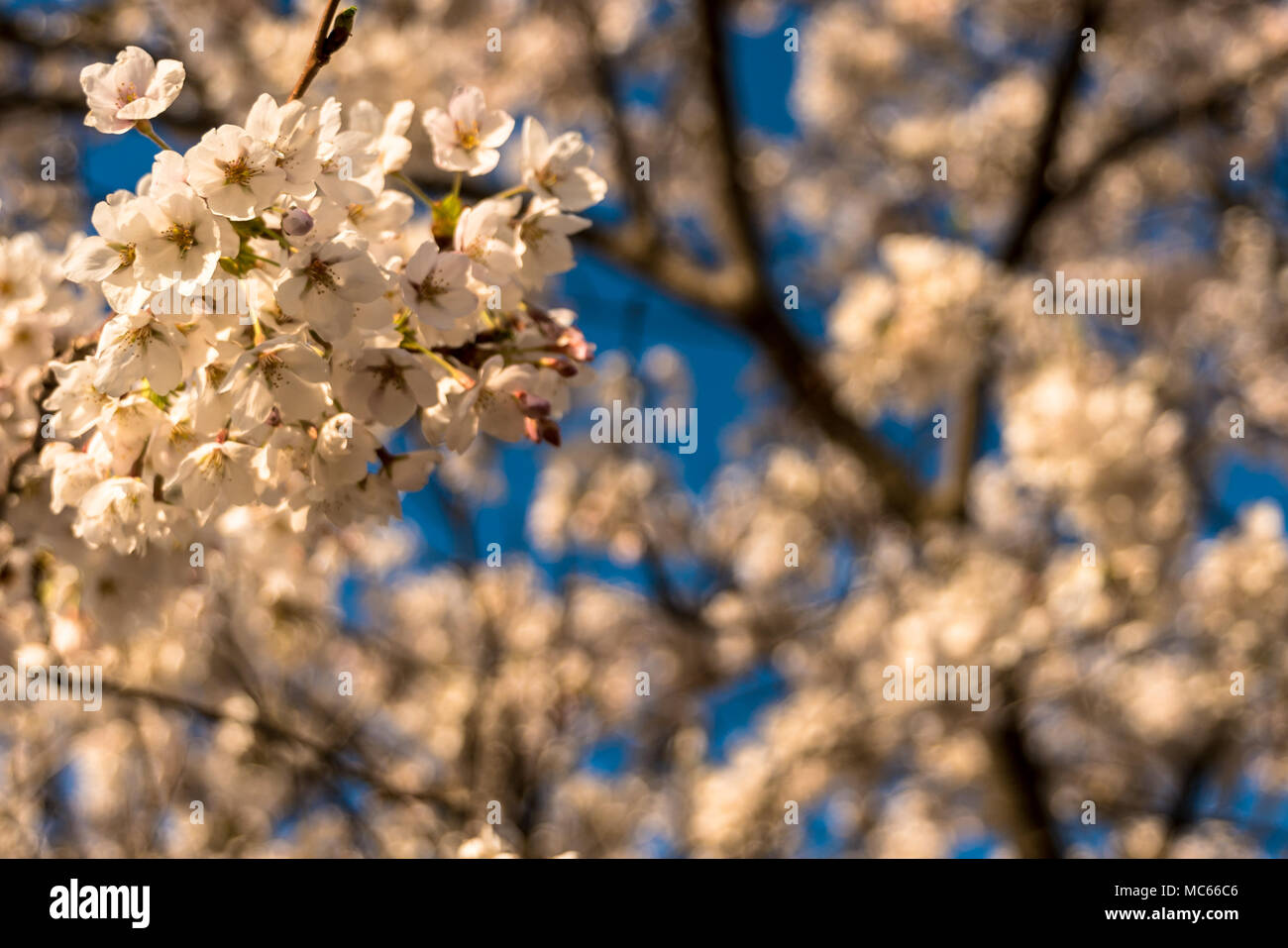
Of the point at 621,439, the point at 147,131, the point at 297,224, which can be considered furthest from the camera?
the point at 621,439

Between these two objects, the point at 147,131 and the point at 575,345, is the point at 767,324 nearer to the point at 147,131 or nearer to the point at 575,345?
the point at 575,345

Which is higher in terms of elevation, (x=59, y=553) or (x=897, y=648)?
(x=59, y=553)

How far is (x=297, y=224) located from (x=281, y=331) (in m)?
0.14

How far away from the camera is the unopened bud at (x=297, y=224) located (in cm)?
106

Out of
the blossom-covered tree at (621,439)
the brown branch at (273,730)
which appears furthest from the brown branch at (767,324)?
the brown branch at (273,730)

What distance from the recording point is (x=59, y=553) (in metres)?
1.51

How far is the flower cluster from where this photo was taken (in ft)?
3.57

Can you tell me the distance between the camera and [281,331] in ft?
3.68

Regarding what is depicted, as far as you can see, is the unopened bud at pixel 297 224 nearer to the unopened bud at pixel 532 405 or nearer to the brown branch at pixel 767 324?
the unopened bud at pixel 532 405

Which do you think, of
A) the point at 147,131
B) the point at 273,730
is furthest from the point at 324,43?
the point at 273,730
